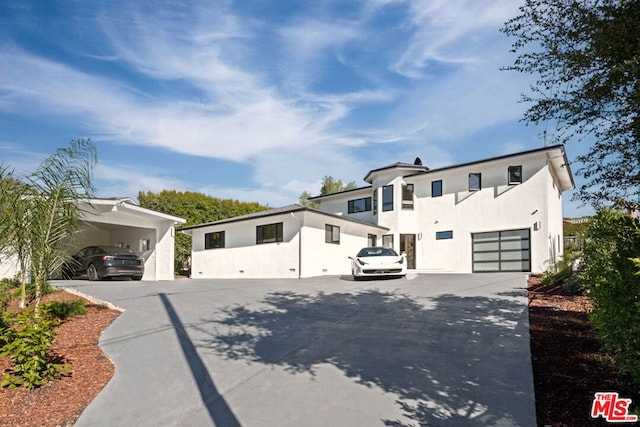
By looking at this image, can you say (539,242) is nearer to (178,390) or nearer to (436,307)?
(436,307)

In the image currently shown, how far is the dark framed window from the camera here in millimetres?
21312

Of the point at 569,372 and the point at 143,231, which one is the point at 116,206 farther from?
the point at 569,372

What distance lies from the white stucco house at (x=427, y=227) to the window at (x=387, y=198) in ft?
0.20

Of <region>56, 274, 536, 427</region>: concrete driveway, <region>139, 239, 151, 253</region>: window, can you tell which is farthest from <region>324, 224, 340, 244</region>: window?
<region>56, 274, 536, 427</region>: concrete driveway

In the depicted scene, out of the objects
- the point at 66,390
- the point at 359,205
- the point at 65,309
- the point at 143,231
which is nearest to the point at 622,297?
the point at 66,390

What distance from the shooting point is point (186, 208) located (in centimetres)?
2317

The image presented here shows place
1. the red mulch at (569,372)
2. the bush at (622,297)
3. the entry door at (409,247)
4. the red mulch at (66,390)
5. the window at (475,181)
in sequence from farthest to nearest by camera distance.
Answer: the entry door at (409,247) < the window at (475,181) < the red mulch at (66,390) < the red mulch at (569,372) < the bush at (622,297)

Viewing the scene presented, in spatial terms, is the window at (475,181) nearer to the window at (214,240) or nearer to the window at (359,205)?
the window at (359,205)

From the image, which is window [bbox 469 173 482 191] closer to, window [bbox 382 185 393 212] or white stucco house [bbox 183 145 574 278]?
white stucco house [bbox 183 145 574 278]

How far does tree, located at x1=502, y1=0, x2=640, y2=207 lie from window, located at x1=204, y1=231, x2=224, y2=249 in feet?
56.9

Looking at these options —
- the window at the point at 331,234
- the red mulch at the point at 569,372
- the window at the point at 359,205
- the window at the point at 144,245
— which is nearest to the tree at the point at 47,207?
the red mulch at the point at 569,372

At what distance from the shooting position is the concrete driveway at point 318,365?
374cm

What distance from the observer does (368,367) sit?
4934 millimetres

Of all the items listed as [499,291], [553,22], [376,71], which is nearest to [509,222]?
[499,291]
